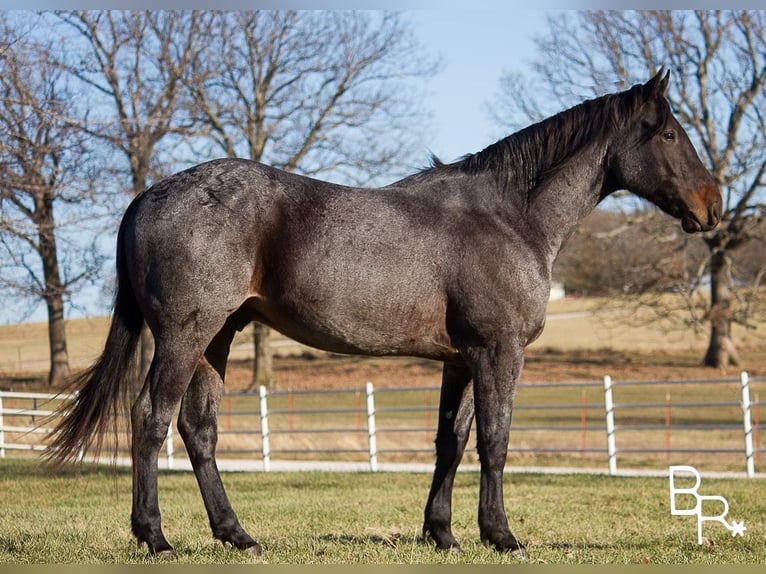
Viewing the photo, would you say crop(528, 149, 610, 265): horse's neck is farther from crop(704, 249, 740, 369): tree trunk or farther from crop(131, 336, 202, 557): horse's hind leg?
crop(704, 249, 740, 369): tree trunk

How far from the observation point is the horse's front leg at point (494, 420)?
553cm

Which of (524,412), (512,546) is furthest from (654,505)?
(524,412)

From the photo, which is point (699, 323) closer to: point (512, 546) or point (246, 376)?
point (246, 376)

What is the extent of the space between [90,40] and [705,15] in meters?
18.6

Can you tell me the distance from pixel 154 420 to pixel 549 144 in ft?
9.81

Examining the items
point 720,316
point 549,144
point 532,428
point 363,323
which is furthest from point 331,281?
point 720,316

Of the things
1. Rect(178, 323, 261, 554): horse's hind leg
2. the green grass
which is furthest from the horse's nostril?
Rect(178, 323, 261, 554): horse's hind leg

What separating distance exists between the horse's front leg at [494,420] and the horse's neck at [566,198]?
775 mm

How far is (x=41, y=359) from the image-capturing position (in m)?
25.6

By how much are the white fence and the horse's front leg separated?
7.93 m

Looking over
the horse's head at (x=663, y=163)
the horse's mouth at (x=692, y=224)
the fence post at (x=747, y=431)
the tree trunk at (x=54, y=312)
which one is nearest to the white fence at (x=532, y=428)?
the fence post at (x=747, y=431)

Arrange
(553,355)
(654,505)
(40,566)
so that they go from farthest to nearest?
(553,355), (654,505), (40,566)

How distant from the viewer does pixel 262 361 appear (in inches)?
1160

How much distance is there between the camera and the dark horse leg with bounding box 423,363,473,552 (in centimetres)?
602
